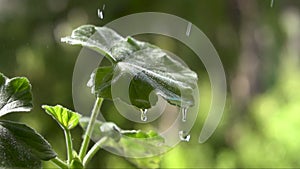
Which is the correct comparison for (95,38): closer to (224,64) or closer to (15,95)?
(15,95)

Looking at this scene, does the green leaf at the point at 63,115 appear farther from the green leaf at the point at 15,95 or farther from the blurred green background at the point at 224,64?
the blurred green background at the point at 224,64

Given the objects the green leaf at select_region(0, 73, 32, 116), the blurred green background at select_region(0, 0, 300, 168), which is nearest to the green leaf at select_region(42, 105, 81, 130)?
the green leaf at select_region(0, 73, 32, 116)

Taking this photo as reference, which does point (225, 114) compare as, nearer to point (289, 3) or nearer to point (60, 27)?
point (289, 3)

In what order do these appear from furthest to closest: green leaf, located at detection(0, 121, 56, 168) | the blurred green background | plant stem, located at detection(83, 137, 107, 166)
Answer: the blurred green background → plant stem, located at detection(83, 137, 107, 166) → green leaf, located at detection(0, 121, 56, 168)

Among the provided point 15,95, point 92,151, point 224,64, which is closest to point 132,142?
point 92,151

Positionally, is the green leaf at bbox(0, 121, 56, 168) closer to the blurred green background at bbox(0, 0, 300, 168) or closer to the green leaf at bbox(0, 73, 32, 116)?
the green leaf at bbox(0, 73, 32, 116)

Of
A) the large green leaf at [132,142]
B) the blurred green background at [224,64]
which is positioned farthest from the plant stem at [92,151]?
the blurred green background at [224,64]

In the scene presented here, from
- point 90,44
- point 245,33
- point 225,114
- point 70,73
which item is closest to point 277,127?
point 225,114
